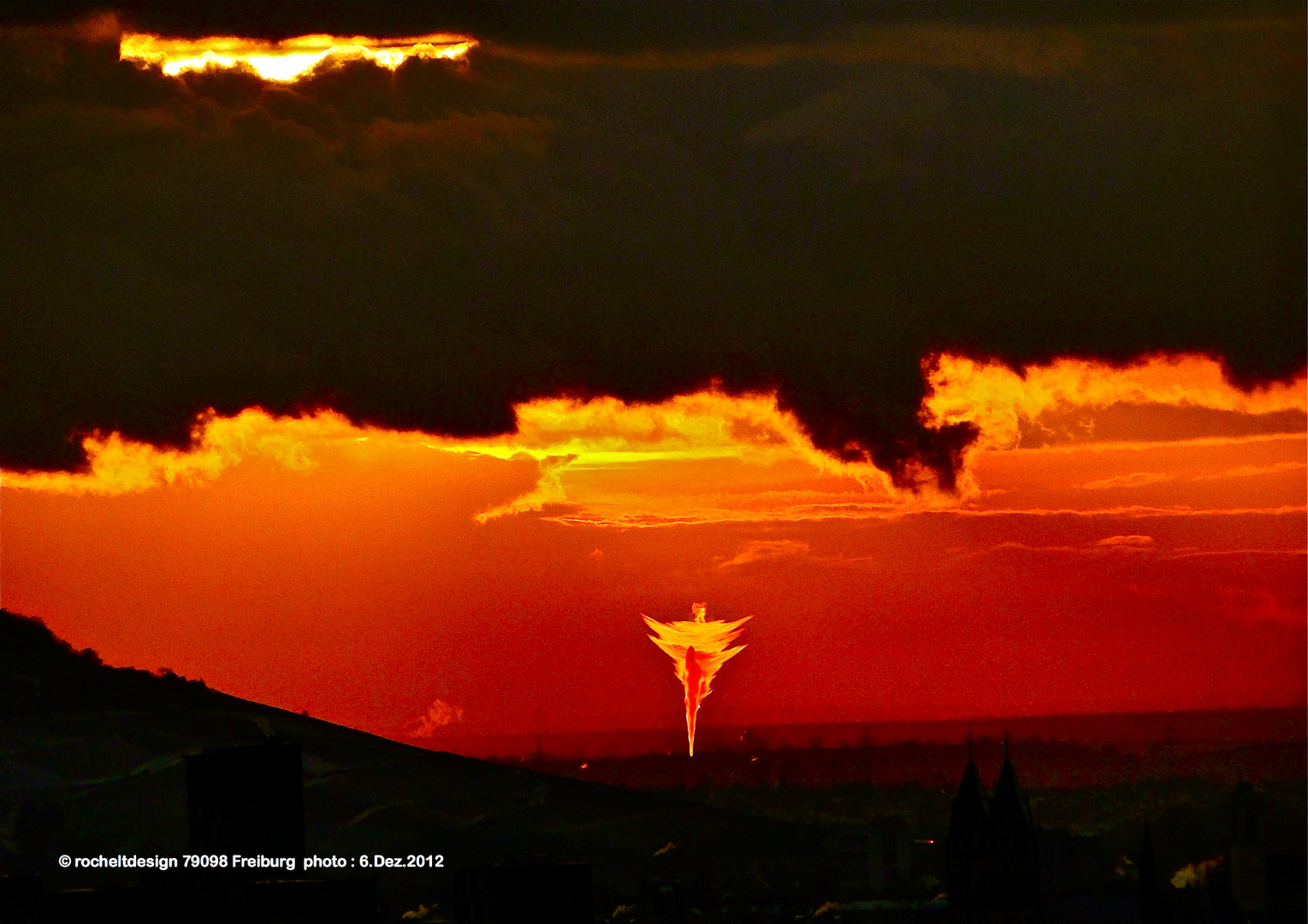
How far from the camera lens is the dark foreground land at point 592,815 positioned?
2075 centimetres

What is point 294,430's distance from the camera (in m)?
20.5

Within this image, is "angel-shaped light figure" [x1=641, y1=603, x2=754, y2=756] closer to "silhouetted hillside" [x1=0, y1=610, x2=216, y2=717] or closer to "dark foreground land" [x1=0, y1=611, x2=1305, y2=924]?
"dark foreground land" [x1=0, y1=611, x2=1305, y2=924]

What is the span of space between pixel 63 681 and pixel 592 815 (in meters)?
5.81

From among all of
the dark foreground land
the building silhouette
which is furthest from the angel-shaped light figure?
the building silhouette

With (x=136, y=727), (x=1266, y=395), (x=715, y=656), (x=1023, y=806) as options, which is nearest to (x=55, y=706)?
(x=136, y=727)

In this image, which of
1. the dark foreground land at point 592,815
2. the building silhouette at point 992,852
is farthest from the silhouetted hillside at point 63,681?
the building silhouette at point 992,852

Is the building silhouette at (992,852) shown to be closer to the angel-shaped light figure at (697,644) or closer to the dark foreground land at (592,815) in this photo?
the dark foreground land at (592,815)

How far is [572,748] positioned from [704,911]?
2296 millimetres

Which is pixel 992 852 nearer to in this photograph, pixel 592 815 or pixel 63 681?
pixel 592 815

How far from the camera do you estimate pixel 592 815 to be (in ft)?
72.0

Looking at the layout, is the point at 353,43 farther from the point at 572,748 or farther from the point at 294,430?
the point at 572,748

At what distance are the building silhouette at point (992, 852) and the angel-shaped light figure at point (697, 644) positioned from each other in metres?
2.99

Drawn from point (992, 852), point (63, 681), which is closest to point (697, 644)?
point (992, 852)

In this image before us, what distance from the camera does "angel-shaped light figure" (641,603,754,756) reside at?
20672mm
